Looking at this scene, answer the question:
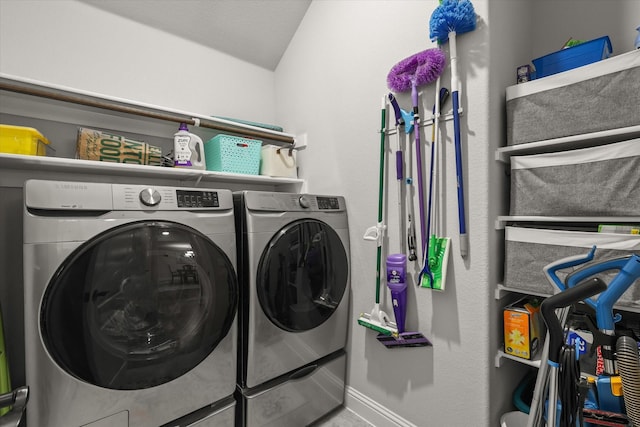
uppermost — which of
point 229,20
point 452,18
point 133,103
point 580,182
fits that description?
point 229,20

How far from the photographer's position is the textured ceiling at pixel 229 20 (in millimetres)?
1676

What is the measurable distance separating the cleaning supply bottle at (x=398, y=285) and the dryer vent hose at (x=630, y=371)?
751 millimetres

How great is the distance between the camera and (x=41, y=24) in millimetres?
1440

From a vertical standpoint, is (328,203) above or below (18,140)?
below

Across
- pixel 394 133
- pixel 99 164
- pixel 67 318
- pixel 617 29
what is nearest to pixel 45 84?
pixel 99 164

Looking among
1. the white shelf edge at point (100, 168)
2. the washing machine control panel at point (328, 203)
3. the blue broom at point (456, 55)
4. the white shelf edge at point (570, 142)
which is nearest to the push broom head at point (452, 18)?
the blue broom at point (456, 55)

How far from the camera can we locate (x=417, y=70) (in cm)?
133

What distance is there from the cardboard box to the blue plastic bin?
1.90 metres

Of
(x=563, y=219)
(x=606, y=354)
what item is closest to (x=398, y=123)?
(x=563, y=219)

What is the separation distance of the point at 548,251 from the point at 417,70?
0.93m

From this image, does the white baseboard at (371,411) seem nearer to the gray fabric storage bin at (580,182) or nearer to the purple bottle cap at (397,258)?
the purple bottle cap at (397,258)

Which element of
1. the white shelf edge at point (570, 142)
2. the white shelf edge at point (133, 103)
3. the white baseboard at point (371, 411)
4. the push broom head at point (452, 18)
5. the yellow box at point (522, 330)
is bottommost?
the white baseboard at point (371, 411)

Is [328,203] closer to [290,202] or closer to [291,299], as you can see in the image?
[290,202]

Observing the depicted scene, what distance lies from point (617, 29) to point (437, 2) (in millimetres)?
810
